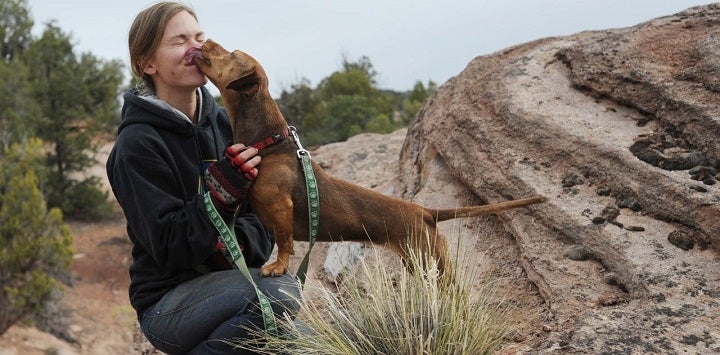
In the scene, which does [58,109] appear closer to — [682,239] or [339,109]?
[339,109]

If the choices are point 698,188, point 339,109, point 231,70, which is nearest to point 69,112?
point 339,109

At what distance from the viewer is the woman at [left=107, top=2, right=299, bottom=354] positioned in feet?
10.4

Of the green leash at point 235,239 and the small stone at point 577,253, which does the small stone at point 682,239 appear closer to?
the small stone at point 577,253

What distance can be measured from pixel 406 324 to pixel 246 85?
49.1 inches

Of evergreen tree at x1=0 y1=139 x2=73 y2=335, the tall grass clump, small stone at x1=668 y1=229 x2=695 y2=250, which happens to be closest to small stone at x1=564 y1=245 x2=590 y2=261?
small stone at x1=668 y1=229 x2=695 y2=250

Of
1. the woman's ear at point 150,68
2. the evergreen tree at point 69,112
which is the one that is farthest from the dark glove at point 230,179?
the evergreen tree at point 69,112

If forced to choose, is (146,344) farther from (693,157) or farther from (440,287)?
(693,157)

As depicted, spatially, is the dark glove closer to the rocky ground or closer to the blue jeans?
the blue jeans

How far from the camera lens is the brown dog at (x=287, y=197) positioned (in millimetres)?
3180

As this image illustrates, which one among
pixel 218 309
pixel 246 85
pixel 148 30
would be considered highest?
pixel 148 30

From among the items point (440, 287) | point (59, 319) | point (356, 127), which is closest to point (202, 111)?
point (440, 287)

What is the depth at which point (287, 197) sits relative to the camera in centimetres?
319

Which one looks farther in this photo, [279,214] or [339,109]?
[339,109]

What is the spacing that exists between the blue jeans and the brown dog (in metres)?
0.12
